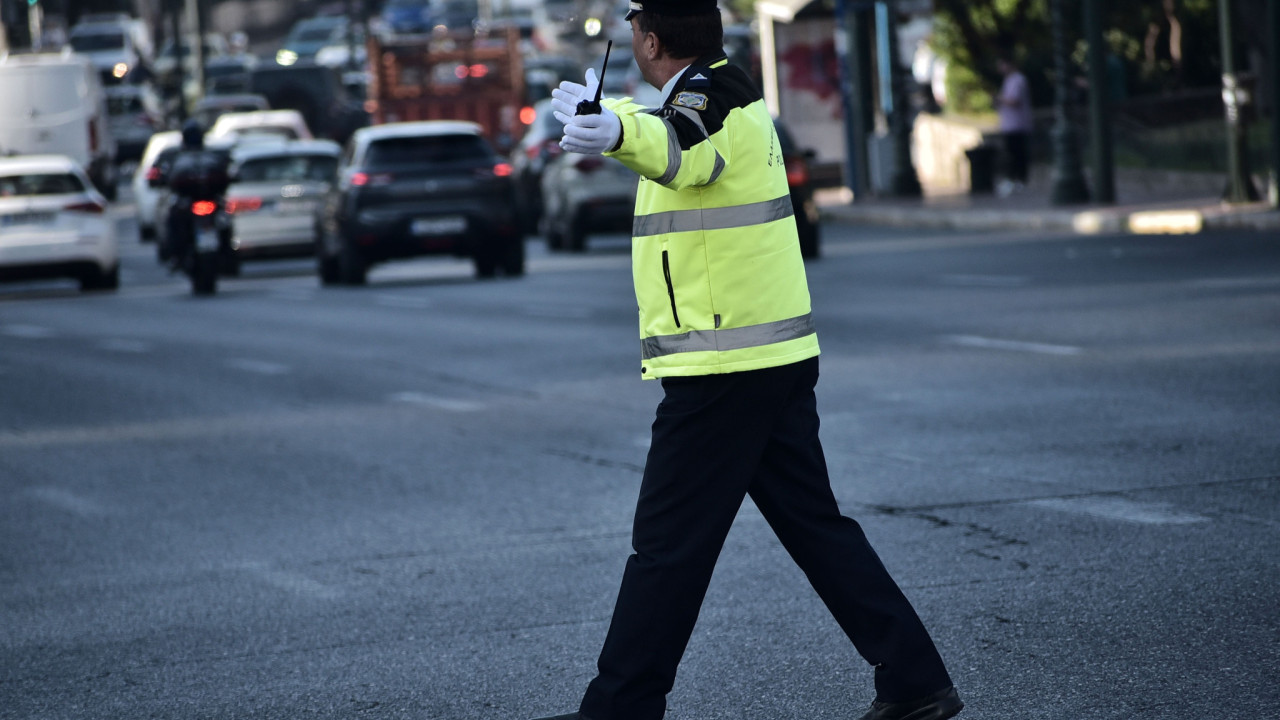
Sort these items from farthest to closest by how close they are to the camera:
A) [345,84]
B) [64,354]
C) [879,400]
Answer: [345,84]
[64,354]
[879,400]

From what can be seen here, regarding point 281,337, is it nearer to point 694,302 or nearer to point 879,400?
point 879,400

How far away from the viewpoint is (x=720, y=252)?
447cm

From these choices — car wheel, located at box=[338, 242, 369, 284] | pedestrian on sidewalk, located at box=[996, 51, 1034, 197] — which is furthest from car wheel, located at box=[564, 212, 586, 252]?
pedestrian on sidewalk, located at box=[996, 51, 1034, 197]

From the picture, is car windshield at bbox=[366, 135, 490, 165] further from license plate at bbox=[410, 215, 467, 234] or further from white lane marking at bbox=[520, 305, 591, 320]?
white lane marking at bbox=[520, 305, 591, 320]

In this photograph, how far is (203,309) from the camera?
69.1ft

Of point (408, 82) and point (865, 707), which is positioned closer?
point (865, 707)

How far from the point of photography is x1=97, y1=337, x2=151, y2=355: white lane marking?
663 inches

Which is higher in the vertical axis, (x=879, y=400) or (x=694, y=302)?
(x=694, y=302)

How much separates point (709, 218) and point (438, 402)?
8.10 metres

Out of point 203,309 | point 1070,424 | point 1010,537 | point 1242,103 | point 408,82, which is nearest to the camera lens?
point 1010,537

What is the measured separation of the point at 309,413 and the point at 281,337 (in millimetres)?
5184

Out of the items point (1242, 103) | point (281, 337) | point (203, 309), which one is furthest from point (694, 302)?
point (1242, 103)

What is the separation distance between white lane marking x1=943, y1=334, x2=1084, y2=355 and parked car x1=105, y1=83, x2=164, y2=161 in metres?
42.5

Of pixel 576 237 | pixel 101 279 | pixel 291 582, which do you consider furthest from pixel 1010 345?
pixel 101 279
